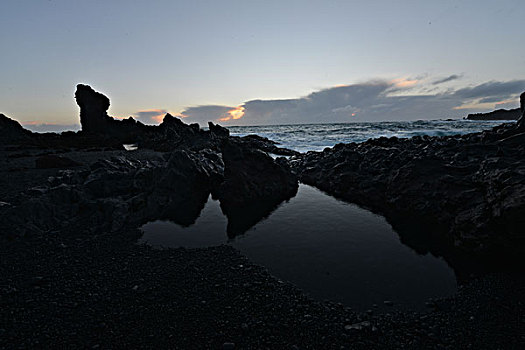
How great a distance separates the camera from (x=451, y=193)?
11.4 meters

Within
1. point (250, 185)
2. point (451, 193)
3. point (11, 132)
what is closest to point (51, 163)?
point (250, 185)

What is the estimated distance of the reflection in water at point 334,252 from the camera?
6961 mm

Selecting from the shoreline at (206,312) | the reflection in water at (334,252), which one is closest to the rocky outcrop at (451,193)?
the reflection in water at (334,252)

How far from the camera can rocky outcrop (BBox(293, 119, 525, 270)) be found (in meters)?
7.98

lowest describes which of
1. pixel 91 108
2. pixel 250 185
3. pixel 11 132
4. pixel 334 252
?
pixel 334 252

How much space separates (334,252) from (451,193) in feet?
22.0

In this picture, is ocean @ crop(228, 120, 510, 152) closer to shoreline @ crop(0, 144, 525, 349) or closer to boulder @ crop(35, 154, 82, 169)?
boulder @ crop(35, 154, 82, 169)

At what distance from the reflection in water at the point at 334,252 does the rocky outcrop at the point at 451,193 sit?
1395 mm

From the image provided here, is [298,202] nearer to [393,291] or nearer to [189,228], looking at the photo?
[189,228]

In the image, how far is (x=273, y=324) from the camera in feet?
18.5

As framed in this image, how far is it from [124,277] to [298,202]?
34.7 ft

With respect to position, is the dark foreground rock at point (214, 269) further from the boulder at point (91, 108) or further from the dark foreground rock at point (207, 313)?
the boulder at point (91, 108)

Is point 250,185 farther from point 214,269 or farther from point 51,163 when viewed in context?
point 51,163

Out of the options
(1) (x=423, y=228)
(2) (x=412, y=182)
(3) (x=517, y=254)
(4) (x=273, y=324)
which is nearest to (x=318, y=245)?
(4) (x=273, y=324)
